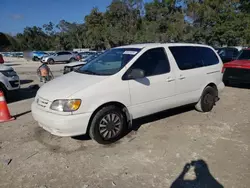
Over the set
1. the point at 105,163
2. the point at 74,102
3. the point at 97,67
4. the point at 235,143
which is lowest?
the point at 235,143

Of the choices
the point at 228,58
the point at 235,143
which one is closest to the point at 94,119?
the point at 235,143

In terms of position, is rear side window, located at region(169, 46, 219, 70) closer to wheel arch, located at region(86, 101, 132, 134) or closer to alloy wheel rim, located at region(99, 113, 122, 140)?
wheel arch, located at region(86, 101, 132, 134)

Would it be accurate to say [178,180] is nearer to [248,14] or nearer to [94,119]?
[94,119]

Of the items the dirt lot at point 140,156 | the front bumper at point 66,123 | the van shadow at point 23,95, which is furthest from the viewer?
the van shadow at point 23,95

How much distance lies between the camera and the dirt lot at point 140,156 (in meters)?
3.16

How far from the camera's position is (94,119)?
3.94m

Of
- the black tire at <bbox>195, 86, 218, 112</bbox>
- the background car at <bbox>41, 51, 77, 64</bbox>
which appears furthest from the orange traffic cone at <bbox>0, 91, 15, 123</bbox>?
the background car at <bbox>41, 51, 77, 64</bbox>

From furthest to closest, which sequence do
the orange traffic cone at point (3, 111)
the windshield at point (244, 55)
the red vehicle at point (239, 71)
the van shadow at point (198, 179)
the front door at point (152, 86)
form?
the windshield at point (244, 55) < the red vehicle at point (239, 71) < the orange traffic cone at point (3, 111) < the front door at point (152, 86) < the van shadow at point (198, 179)

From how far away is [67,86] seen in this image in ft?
13.3

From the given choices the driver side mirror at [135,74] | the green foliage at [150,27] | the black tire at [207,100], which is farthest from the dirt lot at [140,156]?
the green foliage at [150,27]

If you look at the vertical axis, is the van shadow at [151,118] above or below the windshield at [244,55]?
below

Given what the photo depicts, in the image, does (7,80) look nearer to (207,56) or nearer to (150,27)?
(207,56)

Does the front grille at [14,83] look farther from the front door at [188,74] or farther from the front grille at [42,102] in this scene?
the front door at [188,74]

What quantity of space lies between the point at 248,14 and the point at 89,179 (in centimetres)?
3618
